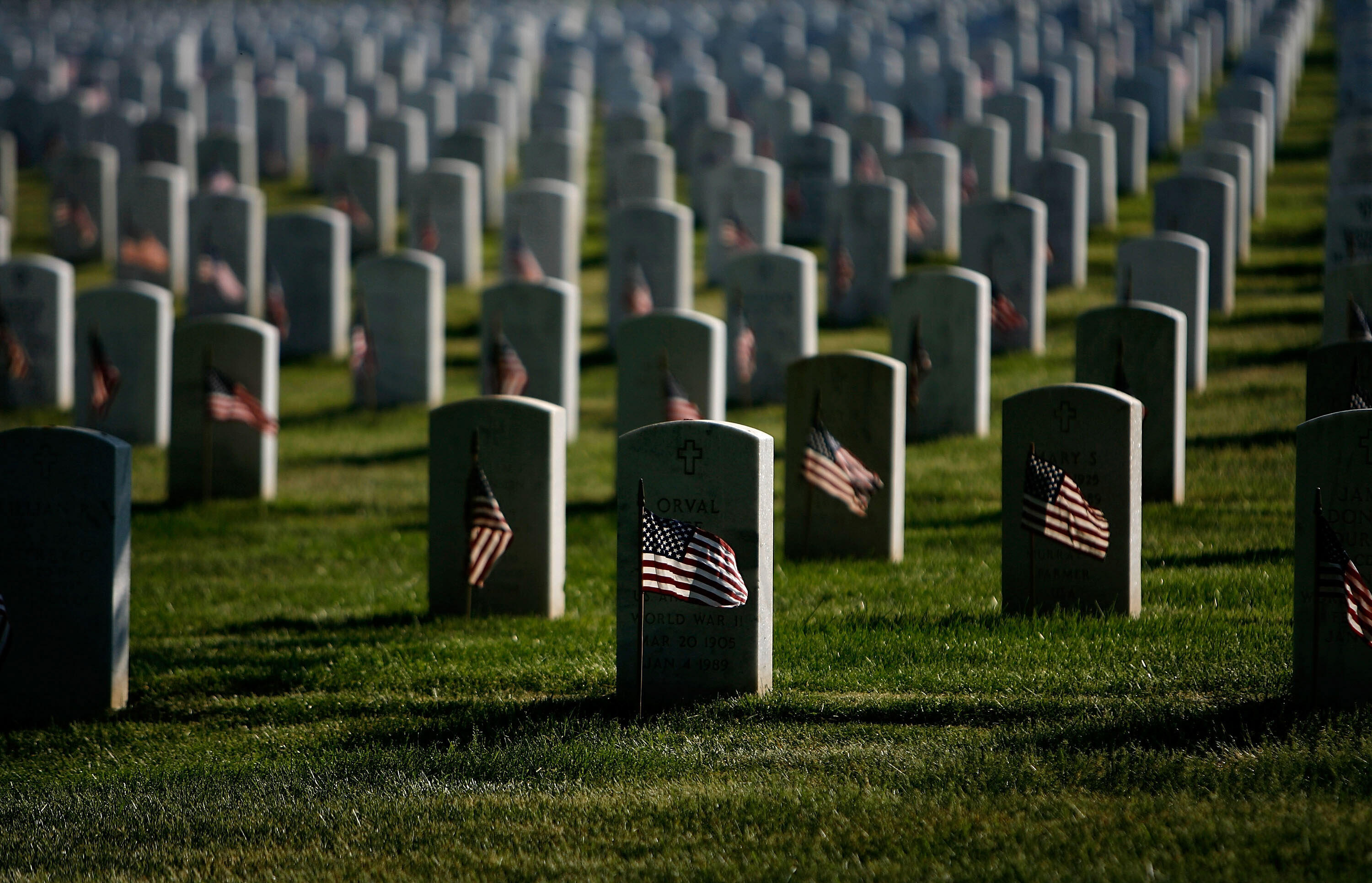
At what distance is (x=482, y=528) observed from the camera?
927 cm

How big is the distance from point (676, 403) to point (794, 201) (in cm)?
959

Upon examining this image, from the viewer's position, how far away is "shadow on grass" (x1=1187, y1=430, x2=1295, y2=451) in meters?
12.3

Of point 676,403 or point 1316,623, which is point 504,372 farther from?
point 1316,623

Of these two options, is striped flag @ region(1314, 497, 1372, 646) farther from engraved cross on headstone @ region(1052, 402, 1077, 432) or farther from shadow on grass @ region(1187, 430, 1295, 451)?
shadow on grass @ region(1187, 430, 1295, 451)

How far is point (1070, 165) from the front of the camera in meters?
17.5

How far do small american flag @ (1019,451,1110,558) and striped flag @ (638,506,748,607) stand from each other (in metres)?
1.90

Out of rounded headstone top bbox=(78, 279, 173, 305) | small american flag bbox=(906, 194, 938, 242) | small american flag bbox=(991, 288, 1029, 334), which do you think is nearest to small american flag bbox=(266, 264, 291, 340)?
rounded headstone top bbox=(78, 279, 173, 305)

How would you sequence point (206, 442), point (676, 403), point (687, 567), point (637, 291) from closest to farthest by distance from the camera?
point (687, 567)
point (676, 403)
point (206, 442)
point (637, 291)

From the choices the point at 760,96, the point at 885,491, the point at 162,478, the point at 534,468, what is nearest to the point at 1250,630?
the point at 885,491

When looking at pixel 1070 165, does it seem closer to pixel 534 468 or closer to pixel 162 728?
pixel 534 468

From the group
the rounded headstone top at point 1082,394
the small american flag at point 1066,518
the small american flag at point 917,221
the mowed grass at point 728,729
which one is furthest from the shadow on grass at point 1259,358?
the small american flag at point 1066,518

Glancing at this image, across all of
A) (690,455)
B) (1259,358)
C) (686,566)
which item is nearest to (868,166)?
(1259,358)

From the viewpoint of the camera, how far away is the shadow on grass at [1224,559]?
9.55 m

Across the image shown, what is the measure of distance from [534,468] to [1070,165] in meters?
10.0
